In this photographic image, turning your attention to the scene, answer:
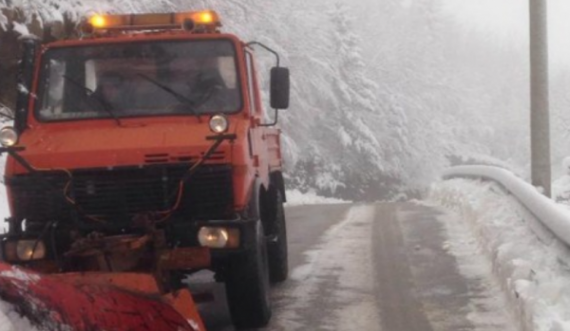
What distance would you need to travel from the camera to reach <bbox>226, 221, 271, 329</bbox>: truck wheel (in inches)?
278

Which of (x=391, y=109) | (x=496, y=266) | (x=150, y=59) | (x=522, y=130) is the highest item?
(x=150, y=59)

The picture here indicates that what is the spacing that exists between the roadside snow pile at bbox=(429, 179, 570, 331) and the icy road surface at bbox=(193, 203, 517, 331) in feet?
0.77

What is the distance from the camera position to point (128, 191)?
6785mm

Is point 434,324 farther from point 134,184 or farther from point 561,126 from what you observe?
point 561,126

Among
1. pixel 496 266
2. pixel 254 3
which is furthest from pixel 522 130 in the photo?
pixel 496 266

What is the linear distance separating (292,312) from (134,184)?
217cm

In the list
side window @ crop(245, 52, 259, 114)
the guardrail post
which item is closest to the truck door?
side window @ crop(245, 52, 259, 114)

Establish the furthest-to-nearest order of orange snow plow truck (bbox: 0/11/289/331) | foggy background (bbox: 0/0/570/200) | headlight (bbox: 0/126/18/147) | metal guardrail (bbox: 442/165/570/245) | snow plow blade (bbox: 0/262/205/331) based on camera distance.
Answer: foggy background (bbox: 0/0/570/200) → metal guardrail (bbox: 442/165/570/245) → headlight (bbox: 0/126/18/147) → orange snow plow truck (bbox: 0/11/289/331) → snow plow blade (bbox: 0/262/205/331)

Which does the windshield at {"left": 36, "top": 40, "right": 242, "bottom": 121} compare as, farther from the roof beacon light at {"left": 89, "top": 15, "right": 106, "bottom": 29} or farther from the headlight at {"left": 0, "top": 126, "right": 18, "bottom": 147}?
the headlight at {"left": 0, "top": 126, "right": 18, "bottom": 147}

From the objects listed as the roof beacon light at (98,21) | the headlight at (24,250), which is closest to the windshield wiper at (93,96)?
the roof beacon light at (98,21)

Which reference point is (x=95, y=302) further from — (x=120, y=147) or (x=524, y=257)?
(x=524, y=257)

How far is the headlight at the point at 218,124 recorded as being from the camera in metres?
6.86

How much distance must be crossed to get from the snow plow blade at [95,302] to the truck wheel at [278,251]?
3176 mm

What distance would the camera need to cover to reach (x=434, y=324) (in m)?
7.60
